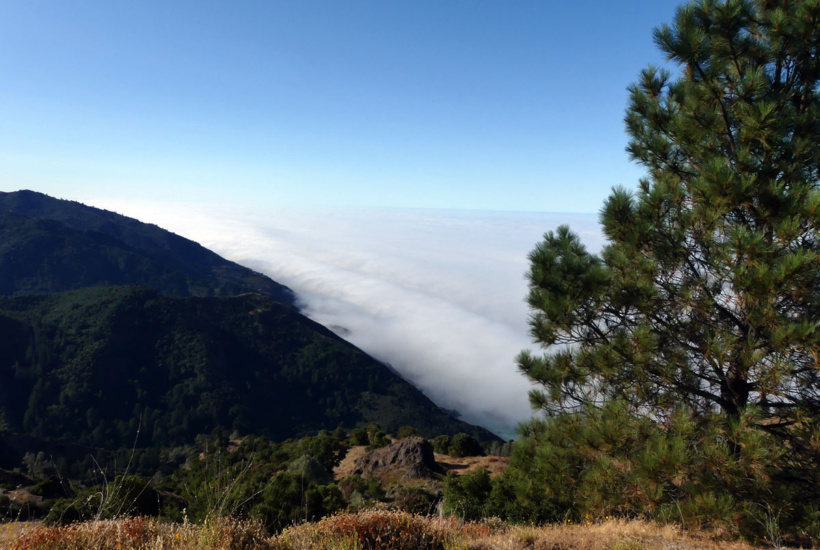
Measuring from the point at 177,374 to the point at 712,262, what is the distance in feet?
511

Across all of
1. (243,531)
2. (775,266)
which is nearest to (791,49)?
(775,266)

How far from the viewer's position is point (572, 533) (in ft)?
20.2

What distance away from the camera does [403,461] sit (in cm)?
3522

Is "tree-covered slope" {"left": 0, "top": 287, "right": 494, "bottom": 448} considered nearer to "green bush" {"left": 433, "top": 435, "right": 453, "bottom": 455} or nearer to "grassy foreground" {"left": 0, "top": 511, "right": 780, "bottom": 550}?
"green bush" {"left": 433, "top": 435, "right": 453, "bottom": 455}

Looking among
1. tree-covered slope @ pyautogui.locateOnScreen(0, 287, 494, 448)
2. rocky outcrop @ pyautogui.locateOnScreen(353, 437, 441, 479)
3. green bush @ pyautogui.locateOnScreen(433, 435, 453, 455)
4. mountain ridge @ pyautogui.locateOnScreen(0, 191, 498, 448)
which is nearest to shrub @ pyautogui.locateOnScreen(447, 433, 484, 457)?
green bush @ pyautogui.locateOnScreen(433, 435, 453, 455)

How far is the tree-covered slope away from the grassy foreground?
422 feet

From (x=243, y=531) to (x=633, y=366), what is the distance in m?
5.89

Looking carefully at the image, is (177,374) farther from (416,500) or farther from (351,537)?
(351,537)

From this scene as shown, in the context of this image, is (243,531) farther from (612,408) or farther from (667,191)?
(667,191)

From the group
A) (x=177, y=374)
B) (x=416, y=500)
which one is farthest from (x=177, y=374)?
(x=416, y=500)

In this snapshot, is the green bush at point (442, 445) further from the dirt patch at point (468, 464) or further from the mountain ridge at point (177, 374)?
the mountain ridge at point (177, 374)

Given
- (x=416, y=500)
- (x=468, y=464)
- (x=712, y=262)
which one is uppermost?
(x=712, y=262)

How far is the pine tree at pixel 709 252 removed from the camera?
5.84 meters

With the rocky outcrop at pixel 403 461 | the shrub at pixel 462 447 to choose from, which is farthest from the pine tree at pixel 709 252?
the shrub at pixel 462 447
